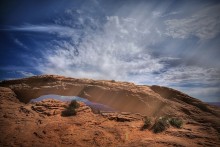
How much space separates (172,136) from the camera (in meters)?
10.2

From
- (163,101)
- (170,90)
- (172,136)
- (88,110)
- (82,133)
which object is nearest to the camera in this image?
(172,136)

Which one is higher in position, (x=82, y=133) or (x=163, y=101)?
(x=163, y=101)

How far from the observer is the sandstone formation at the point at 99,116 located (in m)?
9.93

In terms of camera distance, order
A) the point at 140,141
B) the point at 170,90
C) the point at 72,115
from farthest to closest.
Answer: the point at 170,90 < the point at 72,115 < the point at 140,141

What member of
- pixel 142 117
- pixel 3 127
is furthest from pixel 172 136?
pixel 3 127

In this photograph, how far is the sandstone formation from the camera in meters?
9.93

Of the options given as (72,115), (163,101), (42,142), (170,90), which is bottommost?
(42,142)

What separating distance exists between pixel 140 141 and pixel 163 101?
7782 mm

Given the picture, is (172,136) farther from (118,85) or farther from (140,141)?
(118,85)

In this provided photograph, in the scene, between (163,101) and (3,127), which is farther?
(163,101)

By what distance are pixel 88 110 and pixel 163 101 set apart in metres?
7.98

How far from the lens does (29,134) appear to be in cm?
1042

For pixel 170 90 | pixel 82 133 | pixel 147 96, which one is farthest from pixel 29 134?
pixel 170 90

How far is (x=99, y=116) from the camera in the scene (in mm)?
13609
